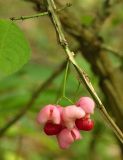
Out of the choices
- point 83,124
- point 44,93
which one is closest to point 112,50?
point 44,93

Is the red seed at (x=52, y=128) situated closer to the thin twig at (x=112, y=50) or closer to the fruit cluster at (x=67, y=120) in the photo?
the fruit cluster at (x=67, y=120)

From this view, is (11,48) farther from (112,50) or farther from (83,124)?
(112,50)

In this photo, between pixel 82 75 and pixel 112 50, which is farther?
pixel 112 50

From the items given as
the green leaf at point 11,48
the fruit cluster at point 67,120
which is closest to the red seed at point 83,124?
the fruit cluster at point 67,120

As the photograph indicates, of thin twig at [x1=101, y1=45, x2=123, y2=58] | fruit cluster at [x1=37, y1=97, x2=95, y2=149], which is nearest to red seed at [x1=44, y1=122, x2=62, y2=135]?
fruit cluster at [x1=37, y1=97, x2=95, y2=149]

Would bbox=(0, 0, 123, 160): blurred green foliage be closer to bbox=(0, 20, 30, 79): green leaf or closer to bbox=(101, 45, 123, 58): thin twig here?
bbox=(101, 45, 123, 58): thin twig

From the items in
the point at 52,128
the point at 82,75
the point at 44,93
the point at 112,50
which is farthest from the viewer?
the point at 44,93

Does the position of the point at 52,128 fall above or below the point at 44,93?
above

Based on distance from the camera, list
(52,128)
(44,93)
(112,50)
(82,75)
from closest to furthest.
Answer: (82,75), (52,128), (112,50), (44,93)
